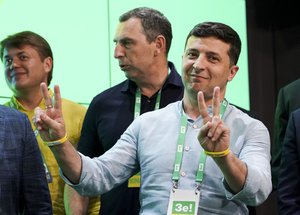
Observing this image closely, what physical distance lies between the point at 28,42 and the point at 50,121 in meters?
1.40

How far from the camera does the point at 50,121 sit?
205 cm

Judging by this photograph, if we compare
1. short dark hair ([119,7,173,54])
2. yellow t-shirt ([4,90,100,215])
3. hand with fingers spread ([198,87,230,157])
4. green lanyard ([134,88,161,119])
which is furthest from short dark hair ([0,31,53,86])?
hand with fingers spread ([198,87,230,157])

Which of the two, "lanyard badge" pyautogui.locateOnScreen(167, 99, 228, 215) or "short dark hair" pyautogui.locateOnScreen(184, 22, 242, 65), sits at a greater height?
"short dark hair" pyautogui.locateOnScreen(184, 22, 242, 65)

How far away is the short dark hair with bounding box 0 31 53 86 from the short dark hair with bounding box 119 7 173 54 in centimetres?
46

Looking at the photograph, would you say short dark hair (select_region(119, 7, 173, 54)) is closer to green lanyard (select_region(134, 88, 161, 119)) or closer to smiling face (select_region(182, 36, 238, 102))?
green lanyard (select_region(134, 88, 161, 119))

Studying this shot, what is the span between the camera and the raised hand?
205 centimetres

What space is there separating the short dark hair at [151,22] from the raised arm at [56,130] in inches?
45.6

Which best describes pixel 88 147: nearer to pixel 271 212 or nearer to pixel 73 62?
pixel 73 62

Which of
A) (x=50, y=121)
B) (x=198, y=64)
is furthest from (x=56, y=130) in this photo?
(x=198, y=64)

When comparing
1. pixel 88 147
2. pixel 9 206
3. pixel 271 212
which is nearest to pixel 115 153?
pixel 9 206

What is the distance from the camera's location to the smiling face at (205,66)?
7.91 feet

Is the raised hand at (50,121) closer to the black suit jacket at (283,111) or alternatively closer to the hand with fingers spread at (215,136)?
the hand with fingers spread at (215,136)

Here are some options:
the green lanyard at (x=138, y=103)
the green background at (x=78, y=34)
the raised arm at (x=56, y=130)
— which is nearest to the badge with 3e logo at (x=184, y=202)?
the raised arm at (x=56, y=130)

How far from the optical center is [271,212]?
4676 mm
